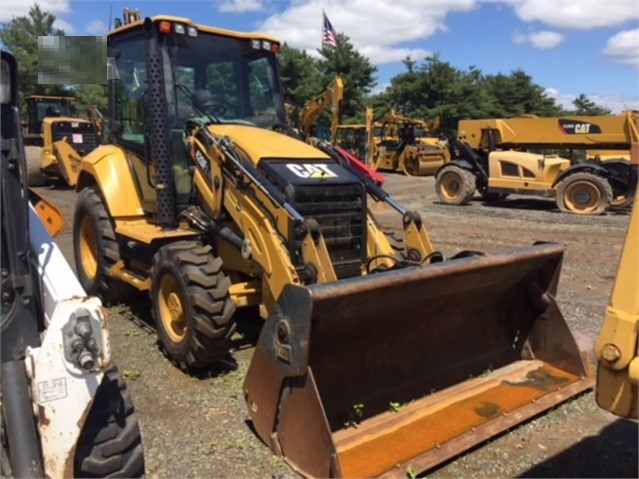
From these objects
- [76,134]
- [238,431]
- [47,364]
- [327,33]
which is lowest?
[238,431]

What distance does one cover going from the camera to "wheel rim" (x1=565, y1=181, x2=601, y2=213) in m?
13.7

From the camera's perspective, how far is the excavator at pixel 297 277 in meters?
3.48

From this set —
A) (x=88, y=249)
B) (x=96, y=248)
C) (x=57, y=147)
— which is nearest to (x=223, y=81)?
(x=96, y=248)

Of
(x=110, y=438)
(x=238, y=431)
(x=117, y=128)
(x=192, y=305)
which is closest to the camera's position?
(x=110, y=438)

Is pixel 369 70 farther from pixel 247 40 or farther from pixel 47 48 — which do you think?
pixel 47 48

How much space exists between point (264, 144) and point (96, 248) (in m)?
2.45

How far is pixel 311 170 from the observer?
199 inches

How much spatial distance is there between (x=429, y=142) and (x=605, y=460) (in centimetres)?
2348

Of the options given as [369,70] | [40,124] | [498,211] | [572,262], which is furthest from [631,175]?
[369,70]

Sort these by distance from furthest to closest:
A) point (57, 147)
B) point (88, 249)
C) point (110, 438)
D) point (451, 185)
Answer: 1. point (57, 147)
2. point (451, 185)
3. point (88, 249)
4. point (110, 438)

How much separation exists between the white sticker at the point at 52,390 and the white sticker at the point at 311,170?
2.94 meters

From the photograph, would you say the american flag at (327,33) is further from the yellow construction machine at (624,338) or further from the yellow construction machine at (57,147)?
the yellow construction machine at (624,338)

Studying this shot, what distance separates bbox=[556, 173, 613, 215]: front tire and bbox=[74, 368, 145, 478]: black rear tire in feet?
42.8

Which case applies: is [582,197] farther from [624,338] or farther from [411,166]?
[624,338]
